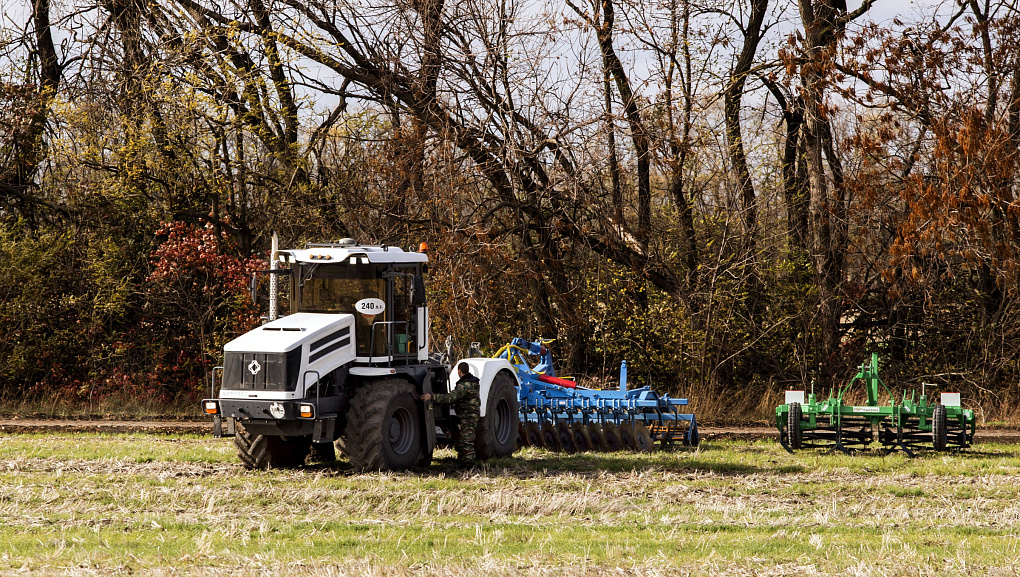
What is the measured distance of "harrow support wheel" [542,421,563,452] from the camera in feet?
44.7

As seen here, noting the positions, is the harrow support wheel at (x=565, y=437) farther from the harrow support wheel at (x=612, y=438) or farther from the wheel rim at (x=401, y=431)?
the wheel rim at (x=401, y=431)

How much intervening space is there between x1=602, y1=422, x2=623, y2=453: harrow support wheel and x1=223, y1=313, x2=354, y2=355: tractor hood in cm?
427

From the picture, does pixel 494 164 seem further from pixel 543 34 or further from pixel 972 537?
pixel 972 537

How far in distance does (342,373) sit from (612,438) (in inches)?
171

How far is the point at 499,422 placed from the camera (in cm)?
1278

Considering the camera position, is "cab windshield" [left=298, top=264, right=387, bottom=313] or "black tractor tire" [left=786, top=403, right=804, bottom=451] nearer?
"cab windshield" [left=298, top=264, right=387, bottom=313]

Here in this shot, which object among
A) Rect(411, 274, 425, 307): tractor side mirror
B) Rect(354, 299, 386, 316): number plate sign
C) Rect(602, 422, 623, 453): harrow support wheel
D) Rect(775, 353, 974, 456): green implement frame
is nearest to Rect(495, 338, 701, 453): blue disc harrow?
Rect(602, 422, 623, 453): harrow support wheel

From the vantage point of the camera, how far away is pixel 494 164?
739 inches

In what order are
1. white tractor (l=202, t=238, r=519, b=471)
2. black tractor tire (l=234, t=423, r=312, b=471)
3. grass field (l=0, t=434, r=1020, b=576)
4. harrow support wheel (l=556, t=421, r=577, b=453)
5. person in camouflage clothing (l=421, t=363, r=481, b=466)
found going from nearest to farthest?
1. grass field (l=0, t=434, r=1020, b=576)
2. white tractor (l=202, t=238, r=519, b=471)
3. black tractor tire (l=234, t=423, r=312, b=471)
4. person in camouflage clothing (l=421, t=363, r=481, b=466)
5. harrow support wheel (l=556, t=421, r=577, b=453)

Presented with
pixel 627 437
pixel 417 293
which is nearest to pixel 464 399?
pixel 417 293

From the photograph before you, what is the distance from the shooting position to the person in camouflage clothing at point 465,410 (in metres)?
11.6

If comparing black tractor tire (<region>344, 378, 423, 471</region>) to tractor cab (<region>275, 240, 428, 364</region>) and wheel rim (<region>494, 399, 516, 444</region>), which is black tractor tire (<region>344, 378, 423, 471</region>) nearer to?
tractor cab (<region>275, 240, 428, 364</region>)

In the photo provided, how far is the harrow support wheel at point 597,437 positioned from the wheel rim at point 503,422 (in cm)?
140

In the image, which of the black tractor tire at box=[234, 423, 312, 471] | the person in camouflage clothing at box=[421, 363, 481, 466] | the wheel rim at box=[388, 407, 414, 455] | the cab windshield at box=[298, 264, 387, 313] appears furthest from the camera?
the person in camouflage clothing at box=[421, 363, 481, 466]
